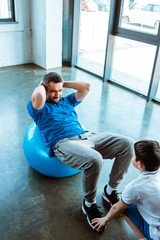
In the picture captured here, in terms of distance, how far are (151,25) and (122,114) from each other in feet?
4.94

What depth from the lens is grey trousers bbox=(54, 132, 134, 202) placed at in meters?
1.80

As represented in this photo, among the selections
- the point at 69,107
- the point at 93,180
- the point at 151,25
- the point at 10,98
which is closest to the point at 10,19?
the point at 10,98

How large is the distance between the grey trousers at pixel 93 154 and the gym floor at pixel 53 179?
0.87ft

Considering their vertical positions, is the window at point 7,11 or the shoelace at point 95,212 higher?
the window at point 7,11

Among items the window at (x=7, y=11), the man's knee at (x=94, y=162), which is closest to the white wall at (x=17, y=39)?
the window at (x=7, y=11)

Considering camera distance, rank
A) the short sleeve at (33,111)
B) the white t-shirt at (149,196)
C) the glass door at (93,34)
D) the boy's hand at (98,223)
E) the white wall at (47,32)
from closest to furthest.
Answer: the white t-shirt at (149,196) → the boy's hand at (98,223) → the short sleeve at (33,111) → the glass door at (93,34) → the white wall at (47,32)

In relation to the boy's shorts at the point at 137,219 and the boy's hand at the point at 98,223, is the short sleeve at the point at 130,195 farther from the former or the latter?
the boy's hand at the point at 98,223

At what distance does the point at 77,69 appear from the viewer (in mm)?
5422

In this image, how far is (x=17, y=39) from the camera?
5.27 m

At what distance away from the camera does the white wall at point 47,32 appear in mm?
4832

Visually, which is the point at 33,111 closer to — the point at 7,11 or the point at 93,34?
the point at 93,34

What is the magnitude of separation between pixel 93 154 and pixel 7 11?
14.3 ft

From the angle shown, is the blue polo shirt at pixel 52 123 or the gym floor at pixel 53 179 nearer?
the gym floor at pixel 53 179

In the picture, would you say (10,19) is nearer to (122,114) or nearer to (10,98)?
(10,98)
